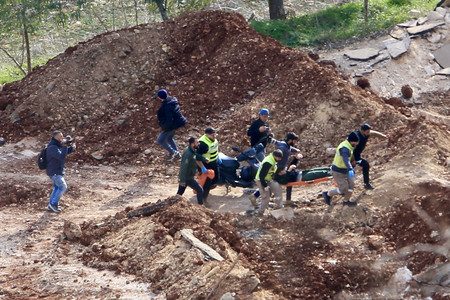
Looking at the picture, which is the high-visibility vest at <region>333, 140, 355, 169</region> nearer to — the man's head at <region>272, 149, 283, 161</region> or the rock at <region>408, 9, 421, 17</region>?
the man's head at <region>272, 149, 283, 161</region>

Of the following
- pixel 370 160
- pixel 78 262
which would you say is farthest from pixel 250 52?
pixel 78 262

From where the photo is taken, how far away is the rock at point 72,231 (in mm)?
12961

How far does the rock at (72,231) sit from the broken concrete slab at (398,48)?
1199 centimetres

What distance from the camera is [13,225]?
14070 millimetres

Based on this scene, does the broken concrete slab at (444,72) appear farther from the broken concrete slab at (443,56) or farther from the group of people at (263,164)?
the group of people at (263,164)

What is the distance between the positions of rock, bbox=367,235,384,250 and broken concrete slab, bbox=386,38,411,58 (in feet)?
33.7

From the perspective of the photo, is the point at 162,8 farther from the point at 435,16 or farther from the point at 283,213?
the point at 283,213

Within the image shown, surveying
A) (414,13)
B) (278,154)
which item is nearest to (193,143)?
(278,154)

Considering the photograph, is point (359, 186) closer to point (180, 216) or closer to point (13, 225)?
point (180, 216)

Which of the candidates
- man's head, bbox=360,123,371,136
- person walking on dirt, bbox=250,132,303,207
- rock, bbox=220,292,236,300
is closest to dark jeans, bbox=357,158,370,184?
man's head, bbox=360,123,371,136

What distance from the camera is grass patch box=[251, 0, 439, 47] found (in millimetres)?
23719

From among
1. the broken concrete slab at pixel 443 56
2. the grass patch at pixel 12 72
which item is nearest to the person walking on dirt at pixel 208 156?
the broken concrete slab at pixel 443 56

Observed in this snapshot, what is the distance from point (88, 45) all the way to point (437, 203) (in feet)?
37.2

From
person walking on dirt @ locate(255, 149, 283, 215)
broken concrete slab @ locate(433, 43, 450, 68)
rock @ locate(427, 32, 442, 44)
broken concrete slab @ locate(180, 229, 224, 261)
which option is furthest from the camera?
rock @ locate(427, 32, 442, 44)
